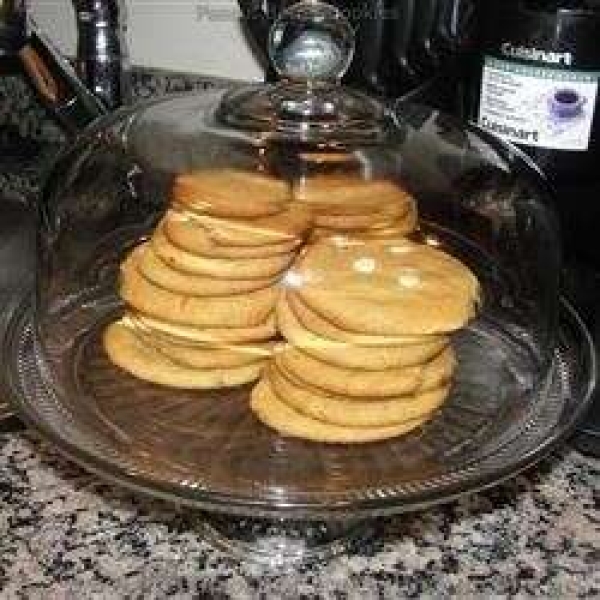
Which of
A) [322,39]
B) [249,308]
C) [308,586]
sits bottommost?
[308,586]

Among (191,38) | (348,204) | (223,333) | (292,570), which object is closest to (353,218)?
(348,204)

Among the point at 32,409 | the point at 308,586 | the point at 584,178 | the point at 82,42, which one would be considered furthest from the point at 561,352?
the point at 82,42

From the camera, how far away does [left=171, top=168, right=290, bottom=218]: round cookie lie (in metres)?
0.63

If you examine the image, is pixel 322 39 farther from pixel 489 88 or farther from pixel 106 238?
pixel 106 238

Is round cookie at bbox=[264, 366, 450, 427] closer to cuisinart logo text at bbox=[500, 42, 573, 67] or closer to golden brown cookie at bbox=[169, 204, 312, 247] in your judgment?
golden brown cookie at bbox=[169, 204, 312, 247]

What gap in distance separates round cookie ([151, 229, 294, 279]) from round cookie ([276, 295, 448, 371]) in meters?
0.03

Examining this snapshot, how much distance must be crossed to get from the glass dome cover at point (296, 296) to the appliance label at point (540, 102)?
0.08 ft

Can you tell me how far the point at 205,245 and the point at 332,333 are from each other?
10 centimetres

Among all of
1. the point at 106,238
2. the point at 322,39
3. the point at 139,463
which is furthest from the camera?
the point at 106,238

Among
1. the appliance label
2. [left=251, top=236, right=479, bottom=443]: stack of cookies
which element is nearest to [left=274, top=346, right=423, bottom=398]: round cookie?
[left=251, top=236, right=479, bottom=443]: stack of cookies

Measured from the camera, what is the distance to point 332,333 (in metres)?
0.59

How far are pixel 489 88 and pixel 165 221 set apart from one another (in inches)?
9.2

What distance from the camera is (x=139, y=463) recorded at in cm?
53

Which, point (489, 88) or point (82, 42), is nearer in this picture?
point (489, 88)
